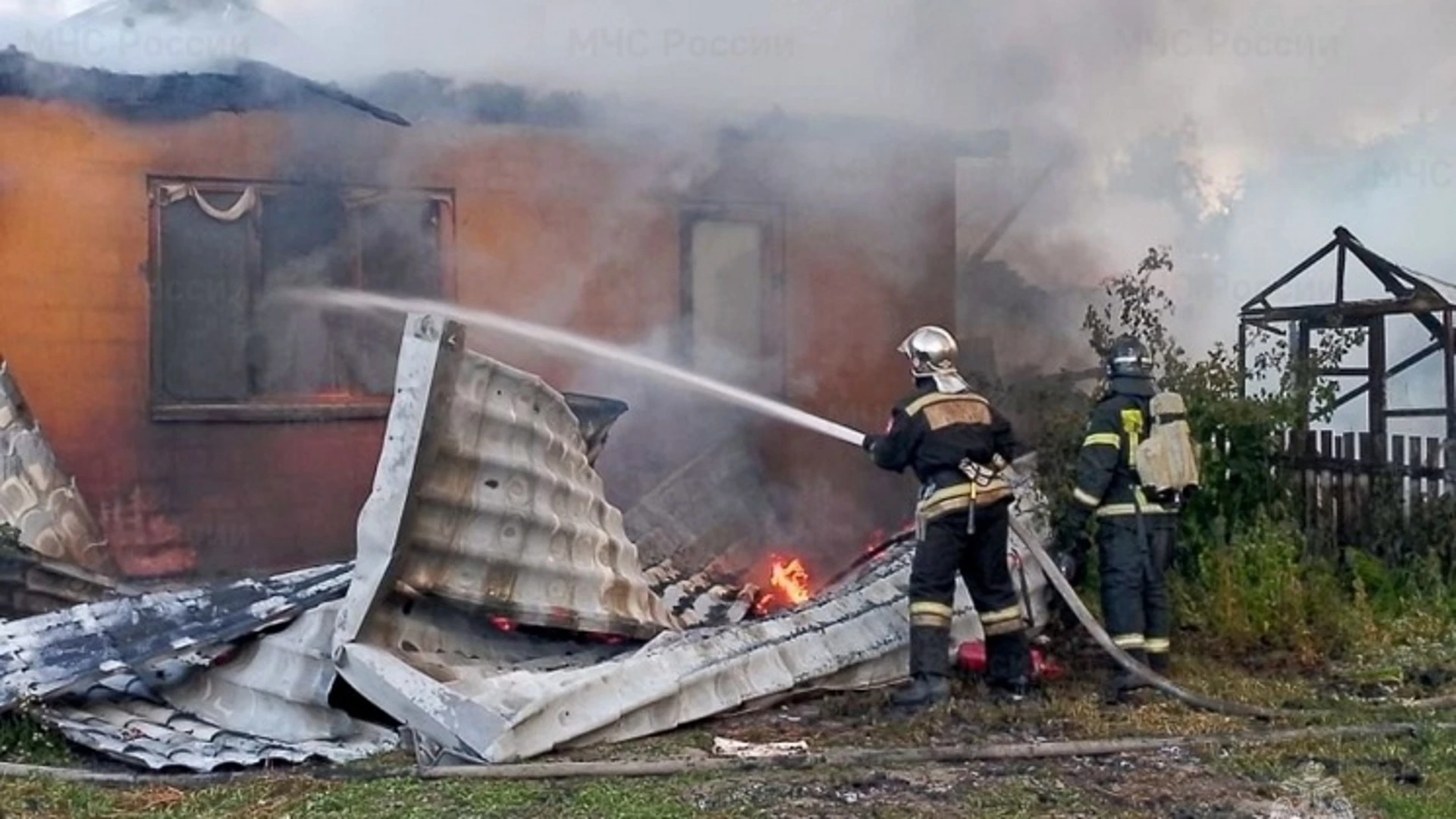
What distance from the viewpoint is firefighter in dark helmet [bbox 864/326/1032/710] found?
6254 mm

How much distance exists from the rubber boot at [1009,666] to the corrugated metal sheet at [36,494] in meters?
5.22

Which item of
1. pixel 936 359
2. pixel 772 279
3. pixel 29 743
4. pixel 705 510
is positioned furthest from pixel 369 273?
pixel 29 743

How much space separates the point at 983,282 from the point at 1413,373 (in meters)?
4.63

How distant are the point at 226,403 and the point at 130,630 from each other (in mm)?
3385

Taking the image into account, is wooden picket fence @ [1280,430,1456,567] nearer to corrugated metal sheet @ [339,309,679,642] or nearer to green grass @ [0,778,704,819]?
corrugated metal sheet @ [339,309,679,642]

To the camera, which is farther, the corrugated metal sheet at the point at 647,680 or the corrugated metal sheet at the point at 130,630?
the corrugated metal sheet at the point at 130,630

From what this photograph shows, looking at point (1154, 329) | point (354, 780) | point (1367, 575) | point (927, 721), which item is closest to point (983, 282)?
point (1154, 329)

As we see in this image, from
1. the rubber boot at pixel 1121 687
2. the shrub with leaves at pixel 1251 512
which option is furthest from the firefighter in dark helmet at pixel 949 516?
the shrub with leaves at pixel 1251 512

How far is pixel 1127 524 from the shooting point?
22.0ft

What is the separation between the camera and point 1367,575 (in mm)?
8227

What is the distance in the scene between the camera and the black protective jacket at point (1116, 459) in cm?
668

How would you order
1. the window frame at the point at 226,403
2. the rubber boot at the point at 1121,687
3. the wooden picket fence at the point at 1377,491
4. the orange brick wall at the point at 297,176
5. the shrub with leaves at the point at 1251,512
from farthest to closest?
the window frame at the point at 226,403 < the orange brick wall at the point at 297,176 < the wooden picket fence at the point at 1377,491 < the shrub with leaves at the point at 1251,512 < the rubber boot at the point at 1121,687

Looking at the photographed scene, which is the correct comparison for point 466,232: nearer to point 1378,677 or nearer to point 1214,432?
point 1214,432

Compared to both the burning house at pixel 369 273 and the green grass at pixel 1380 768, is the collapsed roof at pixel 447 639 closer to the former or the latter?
the green grass at pixel 1380 768
